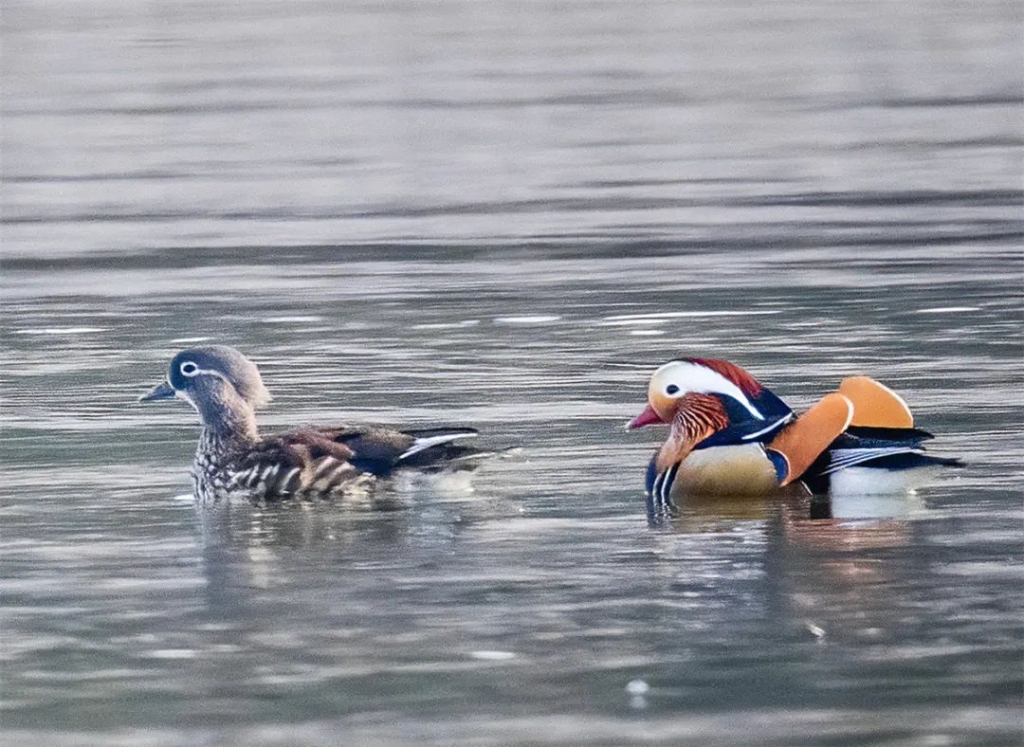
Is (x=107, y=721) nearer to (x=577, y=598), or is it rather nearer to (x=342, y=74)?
(x=577, y=598)

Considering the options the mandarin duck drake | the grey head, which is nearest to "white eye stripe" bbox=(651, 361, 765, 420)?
the mandarin duck drake

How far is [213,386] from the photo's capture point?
37.4ft

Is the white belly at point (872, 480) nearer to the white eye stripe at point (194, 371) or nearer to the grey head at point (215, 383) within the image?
the grey head at point (215, 383)

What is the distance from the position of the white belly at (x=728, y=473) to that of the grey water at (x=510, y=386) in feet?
0.23

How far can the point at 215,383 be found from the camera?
1142 centimetres

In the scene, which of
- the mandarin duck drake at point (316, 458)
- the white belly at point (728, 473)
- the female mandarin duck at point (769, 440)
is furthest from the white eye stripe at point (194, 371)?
the white belly at point (728, 473)

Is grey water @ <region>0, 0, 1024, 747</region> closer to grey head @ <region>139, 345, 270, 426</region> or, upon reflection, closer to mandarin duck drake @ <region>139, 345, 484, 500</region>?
mandarin duck drake @ <region>139, 345, 484, 500</region>

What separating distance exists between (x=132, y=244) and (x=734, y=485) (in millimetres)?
9364

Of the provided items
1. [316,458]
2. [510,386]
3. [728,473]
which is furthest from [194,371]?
[728,473]

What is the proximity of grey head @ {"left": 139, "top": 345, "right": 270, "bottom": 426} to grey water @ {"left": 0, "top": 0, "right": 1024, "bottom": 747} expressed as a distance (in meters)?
0.33

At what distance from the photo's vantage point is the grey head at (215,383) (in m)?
11.4

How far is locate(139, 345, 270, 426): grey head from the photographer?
11.4m

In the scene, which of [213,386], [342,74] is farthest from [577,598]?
[342,74]

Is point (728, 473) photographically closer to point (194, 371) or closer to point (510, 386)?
point (194, 371)
